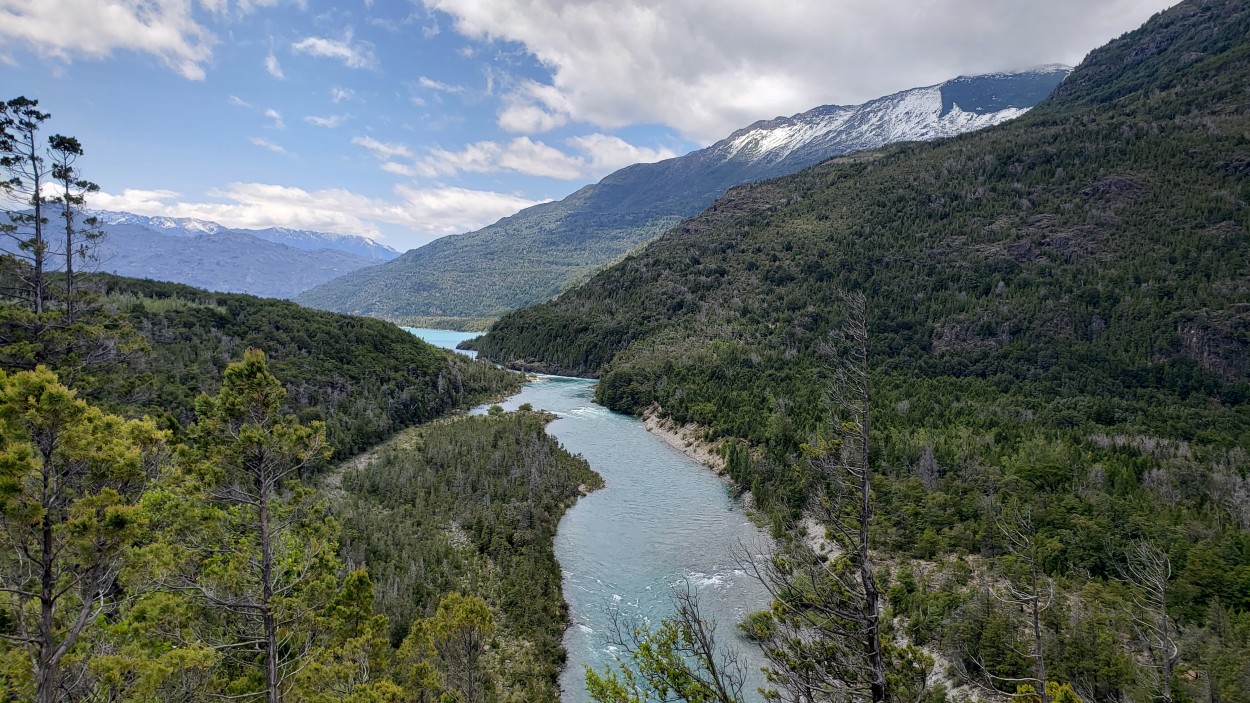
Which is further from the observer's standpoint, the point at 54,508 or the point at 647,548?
the point at 647,548

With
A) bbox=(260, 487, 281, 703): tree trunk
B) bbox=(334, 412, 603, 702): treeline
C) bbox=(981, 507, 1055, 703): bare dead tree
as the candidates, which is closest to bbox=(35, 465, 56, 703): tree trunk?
bbox=(260, 487, 281, 703): tree trunk

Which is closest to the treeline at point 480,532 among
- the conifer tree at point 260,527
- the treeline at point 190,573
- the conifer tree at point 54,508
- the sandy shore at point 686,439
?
the treeline at point 190,573

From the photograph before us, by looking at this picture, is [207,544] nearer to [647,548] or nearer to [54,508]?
[54,508]

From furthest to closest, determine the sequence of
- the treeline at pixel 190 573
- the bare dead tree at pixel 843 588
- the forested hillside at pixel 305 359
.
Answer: the forested hillside at pixel 305 359, the treeline at pixel 190 573, the bare dead tree at pixel 843 588

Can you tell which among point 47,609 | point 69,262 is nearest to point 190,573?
point 47,609

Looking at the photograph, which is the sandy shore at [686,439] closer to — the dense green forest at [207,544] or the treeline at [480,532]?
the treeline at [480,532]

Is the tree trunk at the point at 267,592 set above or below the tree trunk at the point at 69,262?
below

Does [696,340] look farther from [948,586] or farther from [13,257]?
[13,257]
